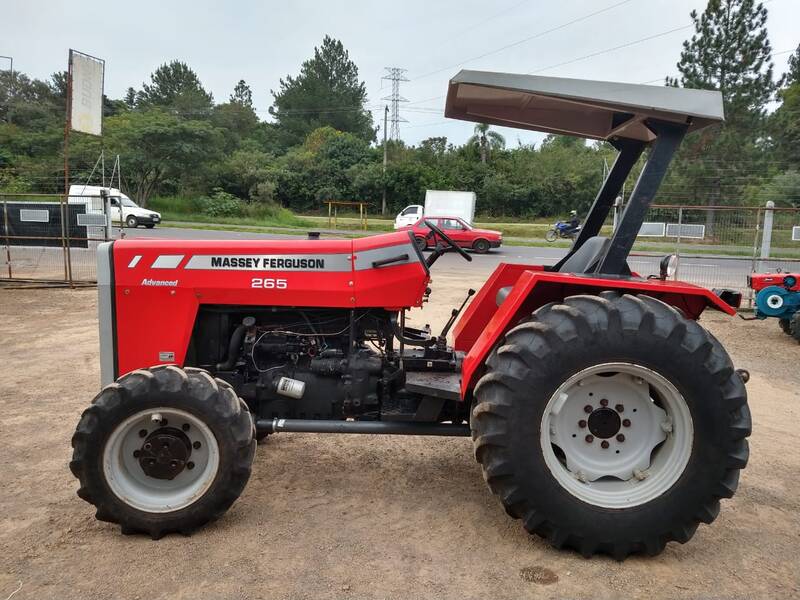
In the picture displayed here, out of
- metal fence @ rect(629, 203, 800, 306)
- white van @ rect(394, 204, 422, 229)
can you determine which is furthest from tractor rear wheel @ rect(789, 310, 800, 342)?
white van @ rect(394, 204, 422, 229)

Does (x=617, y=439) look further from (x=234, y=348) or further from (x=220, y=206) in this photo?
(x=220, y=206)

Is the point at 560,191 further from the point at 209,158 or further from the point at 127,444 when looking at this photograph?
the point at 127,444

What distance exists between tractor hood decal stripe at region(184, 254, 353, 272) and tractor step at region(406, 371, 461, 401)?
2.51ft

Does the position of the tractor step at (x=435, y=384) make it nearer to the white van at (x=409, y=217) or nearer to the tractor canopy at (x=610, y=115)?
the tractor canopy at (x=610, y=115)

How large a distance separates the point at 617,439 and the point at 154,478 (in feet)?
8.11

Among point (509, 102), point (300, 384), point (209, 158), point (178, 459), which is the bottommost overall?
point (178, 459)

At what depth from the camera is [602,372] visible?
3.04 metres

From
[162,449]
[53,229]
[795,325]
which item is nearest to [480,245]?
[53,229]

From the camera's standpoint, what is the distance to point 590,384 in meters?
3.22

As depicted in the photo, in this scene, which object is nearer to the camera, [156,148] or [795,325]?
[795,325]

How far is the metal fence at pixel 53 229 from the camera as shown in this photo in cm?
1271

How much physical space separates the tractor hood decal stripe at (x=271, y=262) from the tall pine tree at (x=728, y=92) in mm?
22793

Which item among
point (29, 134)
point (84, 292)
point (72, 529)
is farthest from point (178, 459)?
point (29, 134)

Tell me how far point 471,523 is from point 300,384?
1.25 meters
